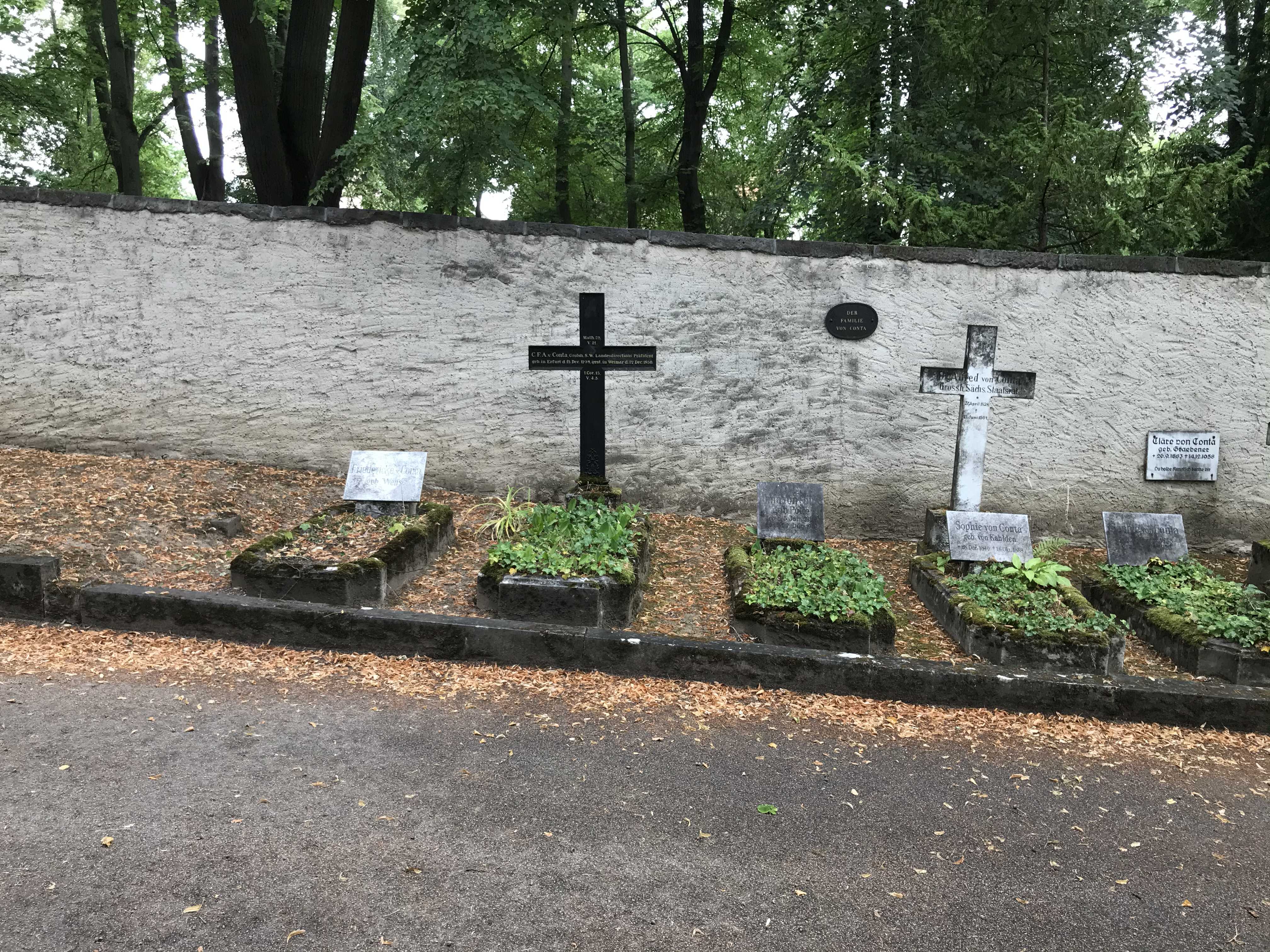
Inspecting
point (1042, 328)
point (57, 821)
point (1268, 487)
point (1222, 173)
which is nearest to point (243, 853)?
point (57, 821)

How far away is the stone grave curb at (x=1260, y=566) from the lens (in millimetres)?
6074

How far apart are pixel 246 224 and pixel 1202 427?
8.18 m

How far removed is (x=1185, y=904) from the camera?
2.86 meters

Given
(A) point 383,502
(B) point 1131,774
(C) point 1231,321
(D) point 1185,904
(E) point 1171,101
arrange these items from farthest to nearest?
(E) point 1171,101 → (C) point 1231,321 → (A) point 383,502 → (B) point 1131,774 → (D) point 1185,904

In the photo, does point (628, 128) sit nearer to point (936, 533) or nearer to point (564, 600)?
point (936, 533)

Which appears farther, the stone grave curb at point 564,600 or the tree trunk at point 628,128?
the tree trunk at point 628,128

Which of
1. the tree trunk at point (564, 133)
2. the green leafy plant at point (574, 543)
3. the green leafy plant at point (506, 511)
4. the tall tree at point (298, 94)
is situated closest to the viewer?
the green leafy plant at point (574, 543)

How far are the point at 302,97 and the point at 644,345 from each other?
4.60 meters

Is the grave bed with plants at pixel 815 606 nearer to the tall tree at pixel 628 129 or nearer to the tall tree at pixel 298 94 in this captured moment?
the tall tree at pixel 298 94

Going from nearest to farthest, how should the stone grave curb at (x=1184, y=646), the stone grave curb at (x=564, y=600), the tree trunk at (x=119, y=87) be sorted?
the stone grave curb at (x=1184, y=646)
the stone grave curb at (x=564, y=600)
the tree trunk at (x=119, y=87)

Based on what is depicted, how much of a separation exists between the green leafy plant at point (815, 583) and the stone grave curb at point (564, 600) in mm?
784

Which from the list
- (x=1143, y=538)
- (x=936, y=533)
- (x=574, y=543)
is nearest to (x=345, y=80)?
(x=574, y=543)

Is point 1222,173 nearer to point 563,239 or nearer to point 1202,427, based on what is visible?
point 1202,427

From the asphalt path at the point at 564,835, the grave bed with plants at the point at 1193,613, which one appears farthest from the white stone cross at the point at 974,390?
the asphalt path at the point at 564,835
